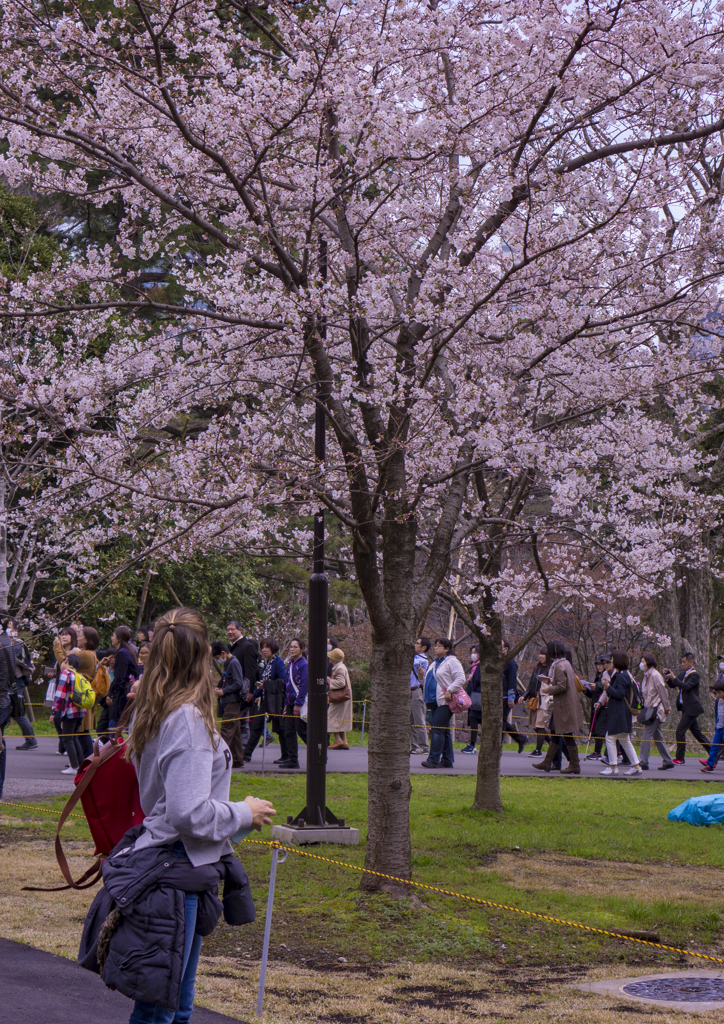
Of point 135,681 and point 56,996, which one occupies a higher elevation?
point 135,681

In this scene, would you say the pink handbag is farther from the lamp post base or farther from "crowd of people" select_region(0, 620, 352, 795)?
the lamp post base

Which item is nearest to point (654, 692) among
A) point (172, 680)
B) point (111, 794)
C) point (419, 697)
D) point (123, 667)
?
point (419, 697)

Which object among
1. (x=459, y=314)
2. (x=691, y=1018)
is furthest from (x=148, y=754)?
(x=459, y=314)

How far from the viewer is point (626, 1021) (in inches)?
195

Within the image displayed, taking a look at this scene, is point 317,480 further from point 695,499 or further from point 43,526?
point 43,526

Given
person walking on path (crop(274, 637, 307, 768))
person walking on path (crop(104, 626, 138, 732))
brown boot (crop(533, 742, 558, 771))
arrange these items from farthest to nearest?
1. brown boot (crop(533, 742, 558, 771))
2. person walking on path (crop(274, 637, 307, 768))
3. person walking on path (crop(104, 626, 138, 732))

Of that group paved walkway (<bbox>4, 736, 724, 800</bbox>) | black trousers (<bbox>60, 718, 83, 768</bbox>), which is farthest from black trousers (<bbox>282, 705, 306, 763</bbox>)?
black trousers (<bbox>60, 718, 83, 768</bbox>)

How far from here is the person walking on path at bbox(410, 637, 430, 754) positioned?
1850cm

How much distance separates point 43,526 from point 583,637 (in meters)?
20.3

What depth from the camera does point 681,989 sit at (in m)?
5.84

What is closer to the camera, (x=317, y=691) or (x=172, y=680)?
(x=172, y=680)

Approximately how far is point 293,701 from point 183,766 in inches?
489

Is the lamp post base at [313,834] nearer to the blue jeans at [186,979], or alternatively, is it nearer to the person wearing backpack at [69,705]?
the person wearing backpack at [69,705]

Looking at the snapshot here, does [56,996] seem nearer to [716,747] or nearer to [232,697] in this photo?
[232,697]
